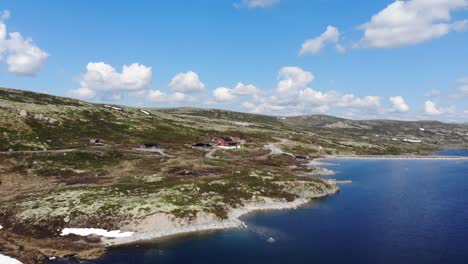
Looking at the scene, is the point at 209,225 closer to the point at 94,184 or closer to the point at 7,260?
the point at 7,260

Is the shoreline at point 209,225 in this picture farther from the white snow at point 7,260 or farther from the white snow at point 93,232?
the white snow at point 7,260

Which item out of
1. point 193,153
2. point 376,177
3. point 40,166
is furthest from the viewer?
point 193,153

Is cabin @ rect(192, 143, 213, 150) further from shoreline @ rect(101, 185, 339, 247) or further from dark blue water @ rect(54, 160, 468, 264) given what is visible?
shoreline @ rect(101, 185, 339, 247)

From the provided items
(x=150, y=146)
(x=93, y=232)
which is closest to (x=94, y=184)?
(x=93, y=232)

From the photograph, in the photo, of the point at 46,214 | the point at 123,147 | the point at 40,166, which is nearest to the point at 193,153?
the point at 123,147

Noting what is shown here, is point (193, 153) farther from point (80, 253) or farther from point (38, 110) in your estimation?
point (80, 253)

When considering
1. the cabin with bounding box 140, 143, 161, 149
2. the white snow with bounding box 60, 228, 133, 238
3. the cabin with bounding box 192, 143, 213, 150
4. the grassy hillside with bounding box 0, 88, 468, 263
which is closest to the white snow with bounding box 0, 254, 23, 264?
the grassy hillside with bounding box 0, 88, 468, 263
